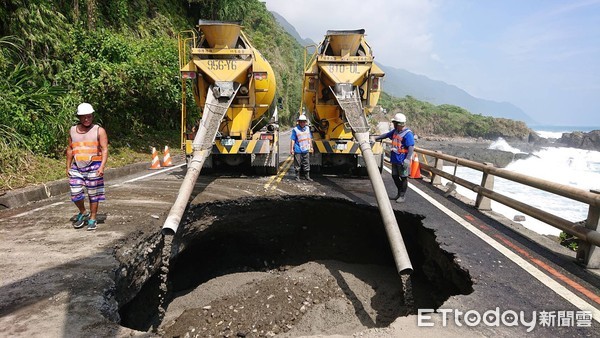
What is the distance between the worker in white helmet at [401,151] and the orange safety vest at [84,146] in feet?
14.9

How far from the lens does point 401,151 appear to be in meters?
5.93

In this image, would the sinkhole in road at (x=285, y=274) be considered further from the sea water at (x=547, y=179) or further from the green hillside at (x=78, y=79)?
the green hillside at (x=78, y=79)

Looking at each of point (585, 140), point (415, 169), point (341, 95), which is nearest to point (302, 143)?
point (341, 95)

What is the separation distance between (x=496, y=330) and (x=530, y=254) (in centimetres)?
180

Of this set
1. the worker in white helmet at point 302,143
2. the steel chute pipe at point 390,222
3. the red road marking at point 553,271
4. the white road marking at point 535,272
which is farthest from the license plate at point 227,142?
the red road marking at point 553,271

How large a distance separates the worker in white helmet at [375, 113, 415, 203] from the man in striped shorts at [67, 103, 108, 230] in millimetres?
4535

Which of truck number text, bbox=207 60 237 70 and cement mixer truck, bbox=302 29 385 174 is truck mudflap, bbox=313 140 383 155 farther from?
truck number text, bbox=207 60 237 70

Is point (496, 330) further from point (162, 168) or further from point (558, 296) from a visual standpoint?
point (162, 168)

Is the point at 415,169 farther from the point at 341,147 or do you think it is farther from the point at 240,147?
the point at 240,147

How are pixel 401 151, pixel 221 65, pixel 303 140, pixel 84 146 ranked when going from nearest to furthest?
1. pixel 84 146
2. pixel 401 151
3. pixel 221 65
4. pixel 303 140

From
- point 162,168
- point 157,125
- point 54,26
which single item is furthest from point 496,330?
point 157,125

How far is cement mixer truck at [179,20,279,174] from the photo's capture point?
7.18m

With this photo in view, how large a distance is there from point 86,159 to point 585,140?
70.1 metres

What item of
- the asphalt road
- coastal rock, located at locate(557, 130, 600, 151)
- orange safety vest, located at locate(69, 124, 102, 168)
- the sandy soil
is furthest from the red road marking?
coastal rock, located at locate(557, 130, 600, 151)
